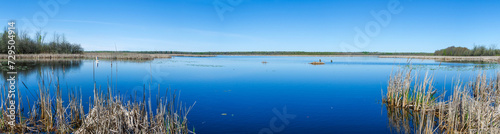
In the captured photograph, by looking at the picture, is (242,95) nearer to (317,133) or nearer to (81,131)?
(317,133)

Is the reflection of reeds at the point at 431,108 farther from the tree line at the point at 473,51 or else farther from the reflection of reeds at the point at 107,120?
the tree line at the point at 473,51

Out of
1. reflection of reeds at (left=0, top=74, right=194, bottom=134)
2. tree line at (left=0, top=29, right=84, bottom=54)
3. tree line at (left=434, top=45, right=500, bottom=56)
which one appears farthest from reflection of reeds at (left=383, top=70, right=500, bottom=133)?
tree line at (left=434, top=45, right=500, bottom=56)

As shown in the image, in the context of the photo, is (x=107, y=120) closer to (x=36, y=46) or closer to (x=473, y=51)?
(x=36, y=46)

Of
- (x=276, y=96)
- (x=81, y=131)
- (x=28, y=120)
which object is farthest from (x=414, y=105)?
(x=28, y=120)

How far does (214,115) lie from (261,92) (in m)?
4.37

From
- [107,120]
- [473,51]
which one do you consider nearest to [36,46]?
[107,120]

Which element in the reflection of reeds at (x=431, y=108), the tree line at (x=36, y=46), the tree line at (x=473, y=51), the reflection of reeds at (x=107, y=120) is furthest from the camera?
the tree line at (x=473, y=51)

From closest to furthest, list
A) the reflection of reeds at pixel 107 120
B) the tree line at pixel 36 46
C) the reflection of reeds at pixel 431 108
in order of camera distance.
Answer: the reflection of reeds at pixel 107 120 < the reflection of reeds at pixel 431 108 < the tree line at pixel 36 46

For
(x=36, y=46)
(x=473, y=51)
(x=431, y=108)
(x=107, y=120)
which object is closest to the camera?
(x=107, y=120)

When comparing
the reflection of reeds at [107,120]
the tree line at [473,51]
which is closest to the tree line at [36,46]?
the reflection of reeds at [107,120]

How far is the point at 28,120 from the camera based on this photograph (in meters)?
6.02

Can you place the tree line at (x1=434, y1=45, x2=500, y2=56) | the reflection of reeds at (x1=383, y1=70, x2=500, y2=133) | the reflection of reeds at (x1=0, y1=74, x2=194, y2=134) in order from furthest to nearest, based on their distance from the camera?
the tree line at (x1=434, y1=45, x2=500, y2=56), the reflection of reeds at (x1=383, y1=70, x2=500, y2=133), the reflection of reeds at (x1=0, y1=74, x2=194, y2=134)

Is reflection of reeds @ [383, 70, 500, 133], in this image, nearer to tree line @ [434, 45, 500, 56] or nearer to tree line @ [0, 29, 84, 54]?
tree line @ [0, 29, 84, 54]

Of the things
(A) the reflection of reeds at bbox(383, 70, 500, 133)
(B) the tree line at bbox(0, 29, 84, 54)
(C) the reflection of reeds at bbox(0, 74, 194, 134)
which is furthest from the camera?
(B) the tree line at bbox(0, 29, 84, 54)
